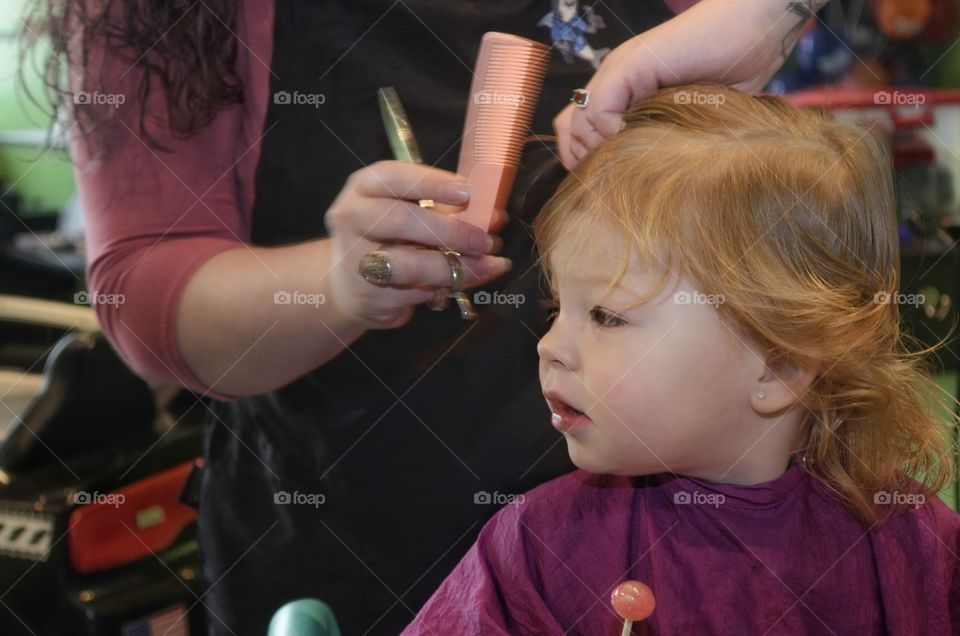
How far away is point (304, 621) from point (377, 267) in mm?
358

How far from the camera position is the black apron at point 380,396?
4.04ft

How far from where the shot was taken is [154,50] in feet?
3.95

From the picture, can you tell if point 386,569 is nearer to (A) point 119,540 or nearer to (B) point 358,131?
(A) point 119,540

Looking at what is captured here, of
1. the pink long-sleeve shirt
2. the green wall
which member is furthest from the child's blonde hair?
the green wall

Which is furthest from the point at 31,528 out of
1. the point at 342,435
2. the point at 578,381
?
the point at 578,381

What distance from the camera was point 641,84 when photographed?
1104mm

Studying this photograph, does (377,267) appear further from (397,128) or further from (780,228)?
(780,228)

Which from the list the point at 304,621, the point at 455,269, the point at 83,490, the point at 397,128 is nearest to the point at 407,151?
the point at 397,128

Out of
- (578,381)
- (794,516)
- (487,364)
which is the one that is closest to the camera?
(578,381)

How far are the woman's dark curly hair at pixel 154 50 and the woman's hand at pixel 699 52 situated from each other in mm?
430

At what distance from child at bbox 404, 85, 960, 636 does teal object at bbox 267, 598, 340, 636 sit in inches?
4.3

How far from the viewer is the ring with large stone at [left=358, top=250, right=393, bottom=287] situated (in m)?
1.08

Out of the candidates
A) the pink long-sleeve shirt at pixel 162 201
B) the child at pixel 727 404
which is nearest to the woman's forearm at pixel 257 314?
the pink long-sleeve shirt at pixel 162 201

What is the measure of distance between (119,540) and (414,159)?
2.23 feet
